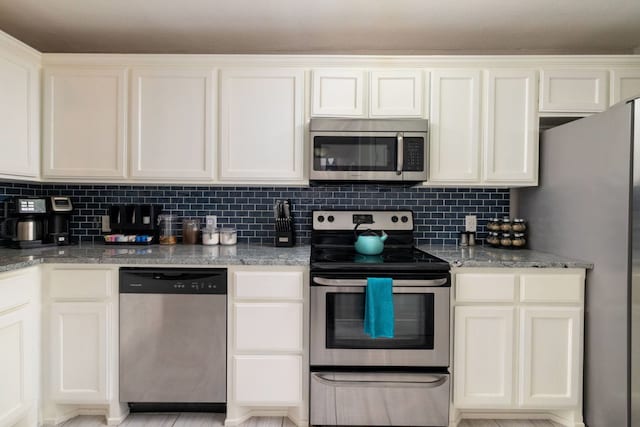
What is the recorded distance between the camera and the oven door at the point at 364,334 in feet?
6.72

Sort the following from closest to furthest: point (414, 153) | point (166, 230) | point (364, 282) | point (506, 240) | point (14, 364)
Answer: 1. point (14, 364)
2. point (364, 282)
3. point (414, 153)
4. point (506, 240)
5. point (166, 230)

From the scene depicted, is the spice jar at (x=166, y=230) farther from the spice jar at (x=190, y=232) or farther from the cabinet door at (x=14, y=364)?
the cabinet door at (x=14, y=364)

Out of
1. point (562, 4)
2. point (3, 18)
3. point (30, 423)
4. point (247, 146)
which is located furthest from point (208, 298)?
point (562, 4)

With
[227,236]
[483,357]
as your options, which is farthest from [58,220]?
[483,357]

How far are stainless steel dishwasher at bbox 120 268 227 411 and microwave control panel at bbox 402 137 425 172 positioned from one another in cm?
127

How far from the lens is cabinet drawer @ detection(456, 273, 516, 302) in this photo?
6.82 feet

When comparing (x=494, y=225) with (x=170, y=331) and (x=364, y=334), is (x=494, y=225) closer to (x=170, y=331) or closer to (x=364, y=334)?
(x=364, y=334)

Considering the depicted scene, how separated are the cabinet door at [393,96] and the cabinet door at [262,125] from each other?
1.52ft

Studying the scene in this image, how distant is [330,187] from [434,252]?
858 mm

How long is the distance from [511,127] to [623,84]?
720 millimetres

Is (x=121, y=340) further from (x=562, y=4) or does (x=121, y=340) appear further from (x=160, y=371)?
(x=562, y=4)

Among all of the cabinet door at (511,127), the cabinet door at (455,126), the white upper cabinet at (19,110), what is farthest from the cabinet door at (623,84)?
the white upper cabinet at (19,110)

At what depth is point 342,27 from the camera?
8.07ft

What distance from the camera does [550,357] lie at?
6.86ft
